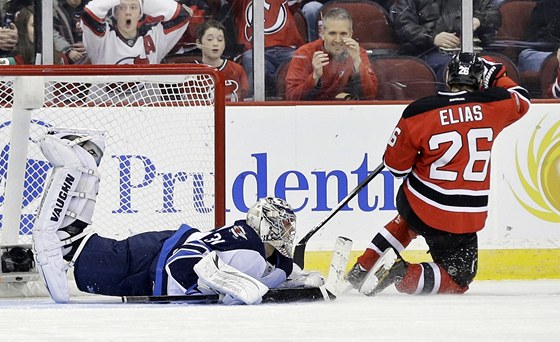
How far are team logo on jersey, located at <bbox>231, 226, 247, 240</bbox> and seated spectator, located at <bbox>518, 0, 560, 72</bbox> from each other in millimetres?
2699

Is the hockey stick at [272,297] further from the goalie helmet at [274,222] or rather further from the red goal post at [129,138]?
the red goal post at [129,138]

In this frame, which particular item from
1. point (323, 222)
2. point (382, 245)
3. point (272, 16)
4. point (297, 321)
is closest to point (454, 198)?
point (382, 245)

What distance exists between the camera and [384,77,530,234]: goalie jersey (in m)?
5.55

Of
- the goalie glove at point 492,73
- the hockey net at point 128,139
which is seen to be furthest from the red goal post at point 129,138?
the goalie glove at point 492,73

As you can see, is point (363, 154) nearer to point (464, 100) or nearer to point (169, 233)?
point (464, 100)

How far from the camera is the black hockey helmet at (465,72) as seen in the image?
18.6ft

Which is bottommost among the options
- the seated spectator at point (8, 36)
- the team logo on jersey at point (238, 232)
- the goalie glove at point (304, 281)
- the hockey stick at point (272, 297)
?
the hockey stick at point (272, 297)

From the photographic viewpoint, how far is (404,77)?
23.0 ft

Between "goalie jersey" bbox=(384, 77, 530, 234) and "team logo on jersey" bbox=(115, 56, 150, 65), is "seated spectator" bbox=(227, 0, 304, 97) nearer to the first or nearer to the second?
"team logo on jersey" bbox=(115, 56, 150, 65)

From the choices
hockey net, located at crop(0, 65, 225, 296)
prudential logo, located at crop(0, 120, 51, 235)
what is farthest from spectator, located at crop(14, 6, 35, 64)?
prudential logo, located at crop(0, 120, 51, 235)

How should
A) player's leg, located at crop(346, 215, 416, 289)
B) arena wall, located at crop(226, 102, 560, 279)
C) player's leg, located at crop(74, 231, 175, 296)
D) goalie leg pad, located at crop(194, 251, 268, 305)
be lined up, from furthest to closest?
arena wall, located at crop(226, 102, 560, 279)
player's leg, located at crop(346, 215, 416, 289)
player's leg, located at crop(74, 231, 175, 296)
goalie leg pad, located at crop(194, 251, 268, 305)

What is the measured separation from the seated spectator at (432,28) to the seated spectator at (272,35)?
55 cm

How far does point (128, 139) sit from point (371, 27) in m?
1.53

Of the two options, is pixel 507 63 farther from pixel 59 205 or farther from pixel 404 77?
pixel 59 205
